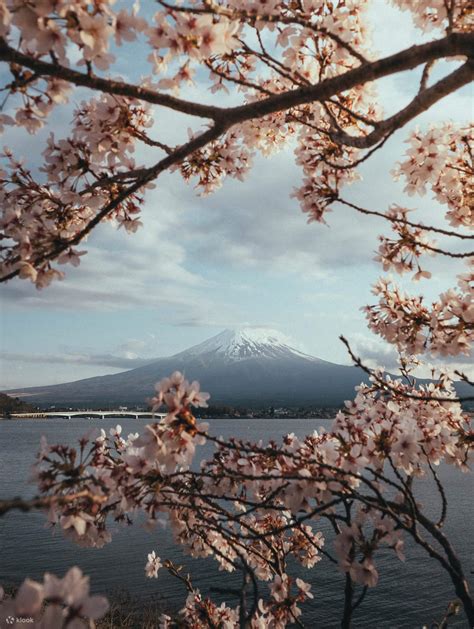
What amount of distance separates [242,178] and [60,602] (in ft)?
10.9

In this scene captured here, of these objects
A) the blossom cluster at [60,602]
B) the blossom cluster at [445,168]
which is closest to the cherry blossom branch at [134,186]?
the blossom cluster at [60,602]

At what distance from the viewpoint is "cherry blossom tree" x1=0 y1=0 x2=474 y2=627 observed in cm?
197

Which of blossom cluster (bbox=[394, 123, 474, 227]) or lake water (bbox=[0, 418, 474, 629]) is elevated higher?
blossom cluster (bbox=[394, 123, 474, 227])

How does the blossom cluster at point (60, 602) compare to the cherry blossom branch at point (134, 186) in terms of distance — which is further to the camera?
the cherry blossom branch at point (134, 186)

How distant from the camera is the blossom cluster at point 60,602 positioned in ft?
3.82

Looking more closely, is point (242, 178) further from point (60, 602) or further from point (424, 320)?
point (60, 602)

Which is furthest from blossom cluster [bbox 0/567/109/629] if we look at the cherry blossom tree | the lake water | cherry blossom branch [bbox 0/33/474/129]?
the lake water

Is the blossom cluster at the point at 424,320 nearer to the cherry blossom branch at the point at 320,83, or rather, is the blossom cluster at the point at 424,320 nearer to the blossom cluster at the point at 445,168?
the blossom cluster at the point at 445,168

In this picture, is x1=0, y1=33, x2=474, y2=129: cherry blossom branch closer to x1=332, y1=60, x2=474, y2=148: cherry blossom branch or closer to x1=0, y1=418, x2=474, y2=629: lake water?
x1=332, y1=60, x2=474, y2=148: cherry blossom branch

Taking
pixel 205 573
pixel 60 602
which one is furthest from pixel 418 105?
pixel 205 573

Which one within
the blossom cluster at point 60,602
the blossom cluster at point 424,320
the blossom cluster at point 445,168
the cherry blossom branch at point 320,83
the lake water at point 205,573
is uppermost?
the blossom cluster at point 445,168

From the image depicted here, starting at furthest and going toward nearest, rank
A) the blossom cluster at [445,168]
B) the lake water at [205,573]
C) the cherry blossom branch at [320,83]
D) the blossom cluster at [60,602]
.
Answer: the lake water at [205,573]
the blossom cluster at [445,168]
the cherry blossom branch at [320,83]
the blossom cluster at [60,602]

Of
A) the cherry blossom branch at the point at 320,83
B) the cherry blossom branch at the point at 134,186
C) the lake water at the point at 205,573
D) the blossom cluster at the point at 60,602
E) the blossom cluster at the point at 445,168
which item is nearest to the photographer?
the blossom cluster at the point at 60,602

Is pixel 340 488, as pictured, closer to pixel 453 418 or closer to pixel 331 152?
pixel 331 152
